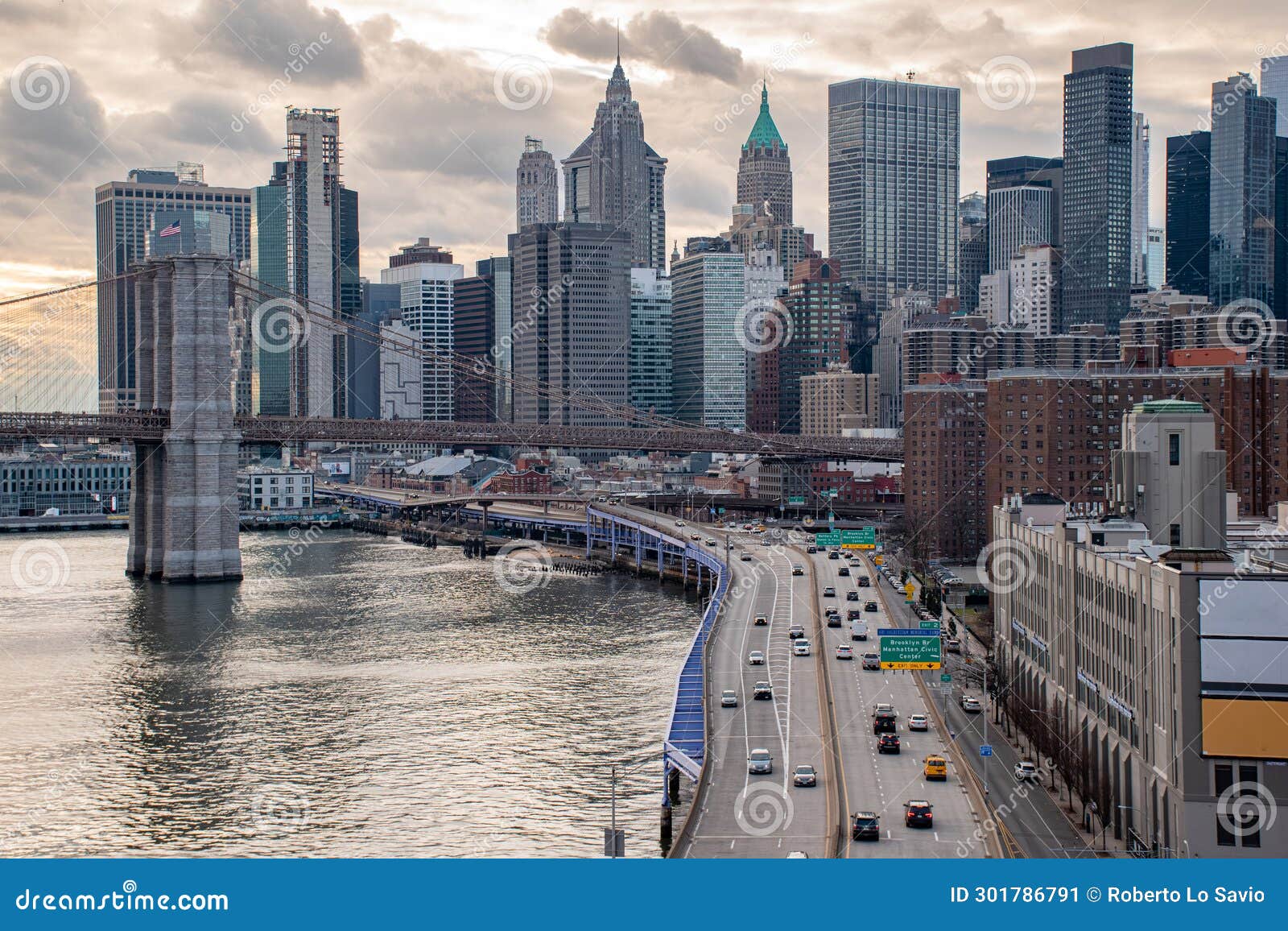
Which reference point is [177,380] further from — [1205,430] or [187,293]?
[1205,430]

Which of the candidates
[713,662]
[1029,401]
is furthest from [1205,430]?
[1029,401]

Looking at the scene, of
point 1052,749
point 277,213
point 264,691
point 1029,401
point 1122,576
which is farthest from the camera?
point 277,213

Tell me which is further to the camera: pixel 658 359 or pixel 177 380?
pixel 658 359

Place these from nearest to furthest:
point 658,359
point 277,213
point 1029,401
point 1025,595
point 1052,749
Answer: point 1052,749 → point 1025,595 → point 1029,401 → point 658,359 → point 277,213
